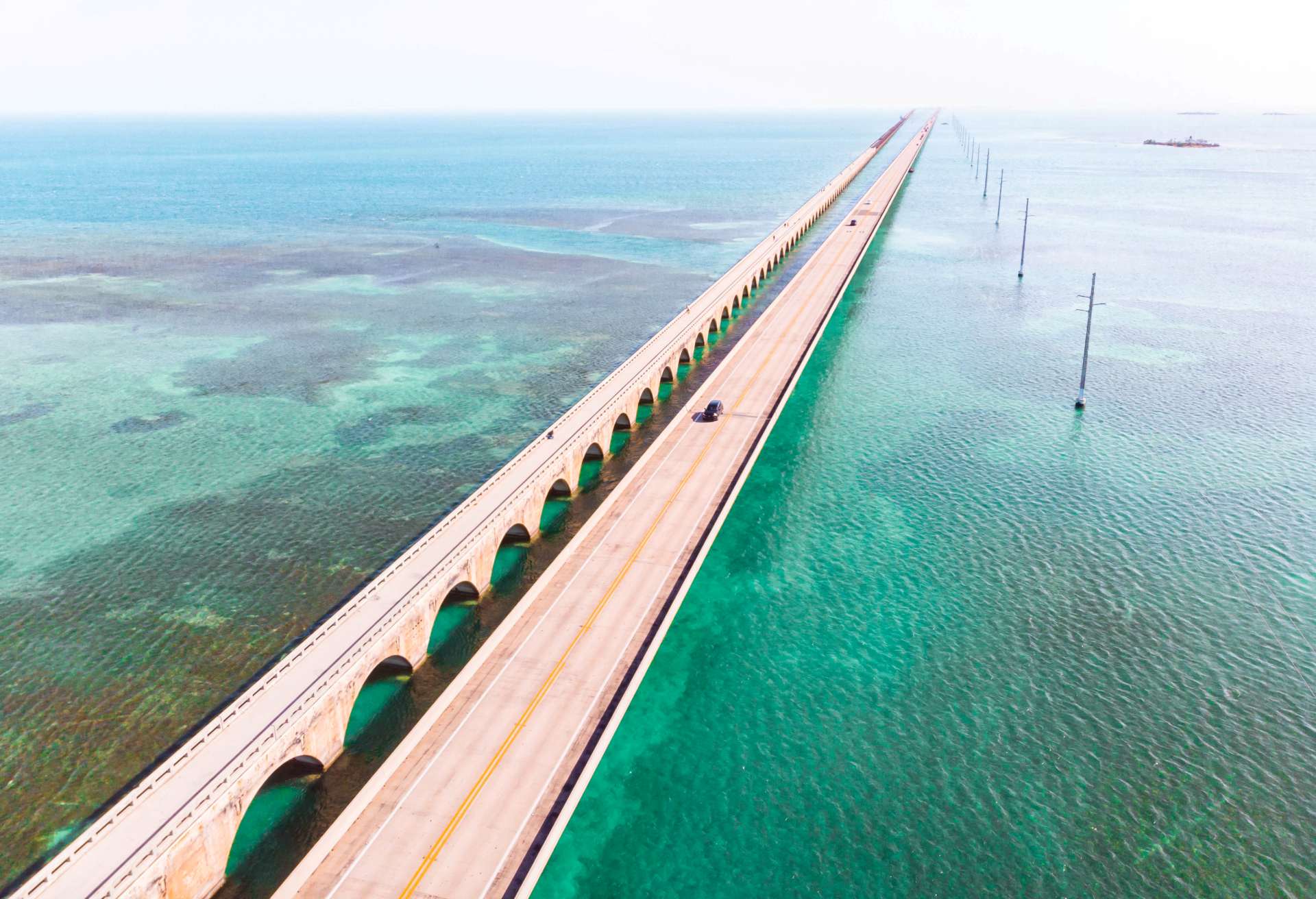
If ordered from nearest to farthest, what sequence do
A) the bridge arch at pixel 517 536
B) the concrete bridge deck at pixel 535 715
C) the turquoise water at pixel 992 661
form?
the concrete bridge deck at pixel 535 715 → the turquoise water at pixel 992 661 → the bridge arch at pixel 517 536

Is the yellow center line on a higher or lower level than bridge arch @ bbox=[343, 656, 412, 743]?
higher

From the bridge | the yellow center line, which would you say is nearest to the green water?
the bridge

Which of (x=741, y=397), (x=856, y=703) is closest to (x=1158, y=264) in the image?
(x=741, y=397)

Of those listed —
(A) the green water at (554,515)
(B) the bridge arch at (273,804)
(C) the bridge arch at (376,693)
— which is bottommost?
(B) the bridge arch at (273,804)

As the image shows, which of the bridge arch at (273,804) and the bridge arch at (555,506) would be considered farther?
the bridge arch at (555,506)

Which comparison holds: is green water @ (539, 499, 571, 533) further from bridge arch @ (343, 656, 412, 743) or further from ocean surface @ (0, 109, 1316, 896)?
bridge arch @ (343, 656, 412, 743)

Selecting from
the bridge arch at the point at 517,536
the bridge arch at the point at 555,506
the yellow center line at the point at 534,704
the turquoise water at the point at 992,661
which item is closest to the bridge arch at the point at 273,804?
the yellow center line at the point at 534,704

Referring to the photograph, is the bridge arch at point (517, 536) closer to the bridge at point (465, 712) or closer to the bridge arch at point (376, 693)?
the bridge at point (465, 712)
